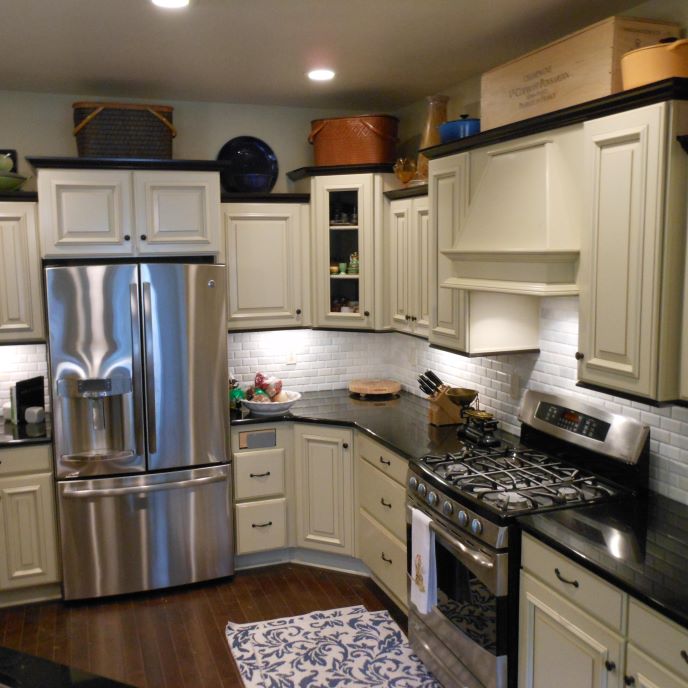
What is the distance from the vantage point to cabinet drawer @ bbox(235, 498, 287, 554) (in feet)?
14.0

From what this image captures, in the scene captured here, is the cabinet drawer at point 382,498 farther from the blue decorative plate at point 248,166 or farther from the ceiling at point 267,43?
the ceiling at point 267,43

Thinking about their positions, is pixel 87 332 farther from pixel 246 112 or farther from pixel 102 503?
pixel 246 112

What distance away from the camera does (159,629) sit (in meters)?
3.69

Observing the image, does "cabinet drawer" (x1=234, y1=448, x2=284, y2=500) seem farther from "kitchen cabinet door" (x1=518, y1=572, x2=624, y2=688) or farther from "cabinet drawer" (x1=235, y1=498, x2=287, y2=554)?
"kitchen cabinet door" (x1=518, y1=572, x2=624, y2=688)

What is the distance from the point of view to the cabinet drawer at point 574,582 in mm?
2141

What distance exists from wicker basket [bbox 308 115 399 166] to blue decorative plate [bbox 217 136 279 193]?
389 mm

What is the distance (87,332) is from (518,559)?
2398mm

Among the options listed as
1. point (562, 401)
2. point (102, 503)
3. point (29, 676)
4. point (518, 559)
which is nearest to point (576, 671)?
point (518, 559)

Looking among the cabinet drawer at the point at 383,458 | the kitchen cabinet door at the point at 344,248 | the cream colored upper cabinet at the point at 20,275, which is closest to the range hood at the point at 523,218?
the cabinet drawer at the point at 383,458

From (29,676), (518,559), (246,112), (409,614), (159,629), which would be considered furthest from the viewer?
(246,112)

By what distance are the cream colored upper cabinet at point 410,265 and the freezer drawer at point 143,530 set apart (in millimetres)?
1339

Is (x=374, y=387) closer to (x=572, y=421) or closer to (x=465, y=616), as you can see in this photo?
(x=572, y=421)

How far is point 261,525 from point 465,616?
1728 millimetres

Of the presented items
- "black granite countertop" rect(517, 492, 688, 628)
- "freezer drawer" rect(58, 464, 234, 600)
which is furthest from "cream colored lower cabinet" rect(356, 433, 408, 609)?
"black granite countertop" rect(517, 492, 688, 628)
